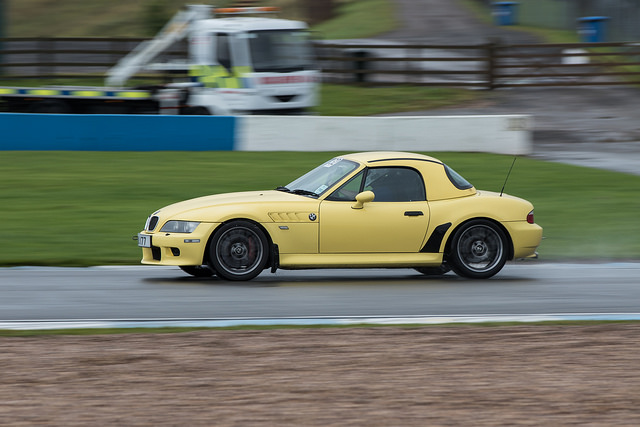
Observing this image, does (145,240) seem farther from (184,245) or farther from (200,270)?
(200,270)

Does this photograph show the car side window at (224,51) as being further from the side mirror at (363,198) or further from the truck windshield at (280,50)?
the side mirror at (363,198)

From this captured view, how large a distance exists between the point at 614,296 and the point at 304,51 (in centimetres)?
1572

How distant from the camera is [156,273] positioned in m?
10.6

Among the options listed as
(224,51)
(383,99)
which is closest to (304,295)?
(224,51)

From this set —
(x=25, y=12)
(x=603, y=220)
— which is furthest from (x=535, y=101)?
(x=25, y=12)

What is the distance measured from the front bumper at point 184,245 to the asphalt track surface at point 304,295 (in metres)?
0.28

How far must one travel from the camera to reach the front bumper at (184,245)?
944cm

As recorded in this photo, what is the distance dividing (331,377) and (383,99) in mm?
23379

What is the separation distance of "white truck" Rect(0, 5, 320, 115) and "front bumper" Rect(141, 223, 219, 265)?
45.6ft

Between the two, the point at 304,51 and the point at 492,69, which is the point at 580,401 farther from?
the point at 492,69

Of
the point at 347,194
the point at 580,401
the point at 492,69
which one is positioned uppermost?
the point at 492,69

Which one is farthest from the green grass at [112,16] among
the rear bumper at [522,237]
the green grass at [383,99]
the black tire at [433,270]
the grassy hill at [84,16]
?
the rear bumper at [522,237]

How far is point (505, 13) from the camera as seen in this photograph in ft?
156

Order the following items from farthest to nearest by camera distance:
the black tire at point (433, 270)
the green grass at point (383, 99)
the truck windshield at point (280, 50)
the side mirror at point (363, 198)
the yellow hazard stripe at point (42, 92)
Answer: the green grass at point (383, 99) → the yellow hazard stripe at point (42, 92) → the truck windshield at point (280, 50) → the black tire at point (433, 270) → the side mirror at point (363, 198)
